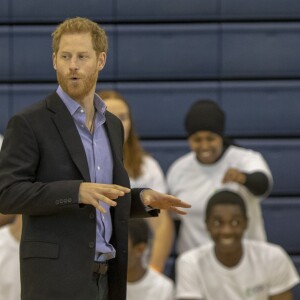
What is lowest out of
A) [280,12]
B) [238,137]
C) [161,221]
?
[161,221]

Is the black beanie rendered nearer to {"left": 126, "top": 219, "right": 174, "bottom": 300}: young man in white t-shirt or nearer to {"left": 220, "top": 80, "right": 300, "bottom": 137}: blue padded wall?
{"left": 126, "top": 219, "right": 174, "bottom": 300}: young man in white t-shirt

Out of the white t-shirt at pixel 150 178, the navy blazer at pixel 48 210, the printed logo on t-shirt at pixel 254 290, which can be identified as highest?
the navy blazer at pixel 48 210

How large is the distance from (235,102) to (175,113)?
366 mm

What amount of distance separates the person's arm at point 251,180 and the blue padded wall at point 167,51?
1.38 meters

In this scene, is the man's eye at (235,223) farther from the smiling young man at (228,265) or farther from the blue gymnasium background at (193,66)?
the blue gymnasium background at (193,66)

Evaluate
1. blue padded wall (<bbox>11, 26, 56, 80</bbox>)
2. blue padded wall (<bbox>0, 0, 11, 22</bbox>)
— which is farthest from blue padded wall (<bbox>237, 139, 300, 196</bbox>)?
blue padded wall (<bbox>0, 0, 11, 22</bbox>)

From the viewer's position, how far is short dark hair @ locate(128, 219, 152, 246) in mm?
4680

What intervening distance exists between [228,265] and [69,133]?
2.40 metres

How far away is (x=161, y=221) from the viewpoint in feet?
15.7

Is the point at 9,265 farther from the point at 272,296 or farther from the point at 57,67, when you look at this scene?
the point at 57,67

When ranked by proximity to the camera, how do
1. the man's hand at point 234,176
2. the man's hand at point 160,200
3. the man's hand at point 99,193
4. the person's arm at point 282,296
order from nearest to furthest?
the man's hand at point 99,193
the man's hand at point 160,200
the man's hand at point 234,176
the person's arm at point 282,296

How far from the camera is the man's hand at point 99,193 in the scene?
231cm

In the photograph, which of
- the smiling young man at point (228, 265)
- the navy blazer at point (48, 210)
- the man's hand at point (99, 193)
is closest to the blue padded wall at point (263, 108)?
the smiling young man at point (228, 265)

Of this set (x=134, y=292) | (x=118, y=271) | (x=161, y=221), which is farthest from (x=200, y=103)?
(x=118, y=271)
